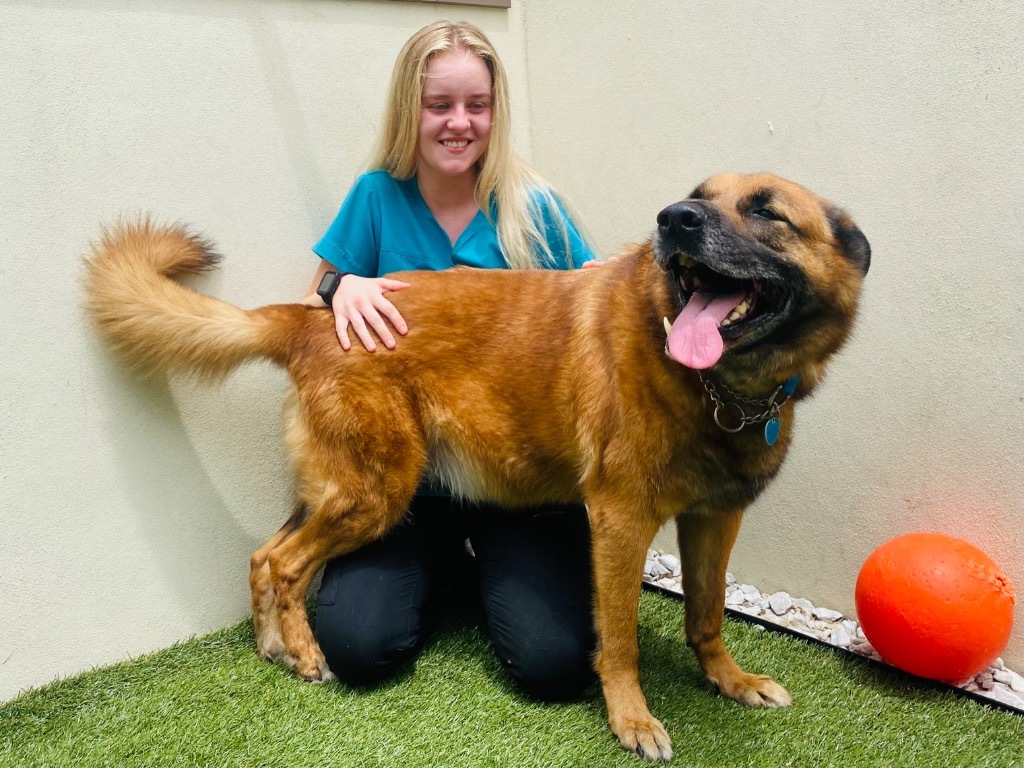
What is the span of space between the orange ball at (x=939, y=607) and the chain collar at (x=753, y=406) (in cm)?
66

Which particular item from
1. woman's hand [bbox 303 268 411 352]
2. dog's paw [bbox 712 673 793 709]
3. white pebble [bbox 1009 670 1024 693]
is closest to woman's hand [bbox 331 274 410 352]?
woman's hand [bbox 303 268 411 352]

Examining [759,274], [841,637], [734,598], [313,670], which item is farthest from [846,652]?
[313,670]

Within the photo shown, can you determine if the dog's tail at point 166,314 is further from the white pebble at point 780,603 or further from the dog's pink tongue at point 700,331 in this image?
the white pebble at point 780,603

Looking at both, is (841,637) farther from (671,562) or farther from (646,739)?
(646,739)

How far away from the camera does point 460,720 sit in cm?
231

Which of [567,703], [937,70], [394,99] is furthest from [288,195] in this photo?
[937,70]

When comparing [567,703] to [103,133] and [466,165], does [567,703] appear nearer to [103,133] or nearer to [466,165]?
[466,165]

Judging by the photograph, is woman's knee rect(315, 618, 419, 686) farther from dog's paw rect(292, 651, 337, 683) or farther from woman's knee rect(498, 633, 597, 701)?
woman's knee rect(498, 633, 597, 701)

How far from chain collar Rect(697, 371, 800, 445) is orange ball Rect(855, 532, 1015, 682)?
2.15ft

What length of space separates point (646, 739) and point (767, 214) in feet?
4.60

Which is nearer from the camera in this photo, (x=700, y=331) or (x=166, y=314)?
(x=700, y=331)

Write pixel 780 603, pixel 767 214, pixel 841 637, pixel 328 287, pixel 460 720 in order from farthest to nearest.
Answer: pixel 780 603 < pixel 841 637 < pixel 328 287 < pixel 460 720 < pixel 767 214

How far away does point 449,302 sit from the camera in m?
2.46

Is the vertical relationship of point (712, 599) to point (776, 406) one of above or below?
below
